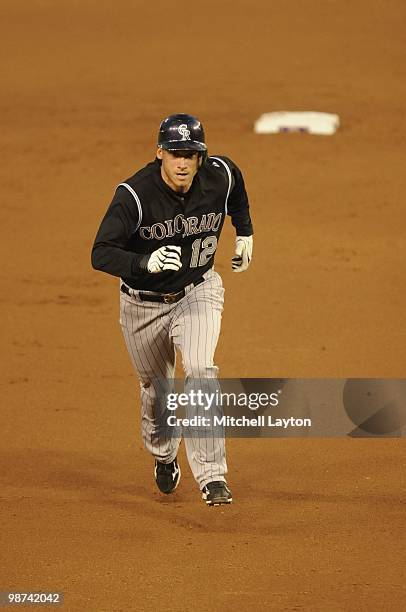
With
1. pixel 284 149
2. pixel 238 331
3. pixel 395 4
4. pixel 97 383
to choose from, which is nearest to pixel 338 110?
pixel 284 149

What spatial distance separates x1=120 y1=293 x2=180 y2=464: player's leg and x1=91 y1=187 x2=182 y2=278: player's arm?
0.38 m

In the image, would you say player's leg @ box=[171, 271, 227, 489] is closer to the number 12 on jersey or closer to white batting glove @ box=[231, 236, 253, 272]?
the number 12 on jersey

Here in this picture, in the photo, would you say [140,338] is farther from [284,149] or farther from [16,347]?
[284,149]

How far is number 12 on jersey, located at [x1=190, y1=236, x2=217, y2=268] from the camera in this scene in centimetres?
653

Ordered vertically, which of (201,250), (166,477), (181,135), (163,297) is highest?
(181,135)

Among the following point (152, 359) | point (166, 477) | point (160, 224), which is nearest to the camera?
point (160, 224)

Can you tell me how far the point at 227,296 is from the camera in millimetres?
10383

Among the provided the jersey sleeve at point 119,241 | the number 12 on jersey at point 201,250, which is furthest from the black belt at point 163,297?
the jersey sleeve at point 119,241

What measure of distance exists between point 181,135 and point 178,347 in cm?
112

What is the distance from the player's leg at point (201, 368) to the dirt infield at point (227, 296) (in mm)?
308

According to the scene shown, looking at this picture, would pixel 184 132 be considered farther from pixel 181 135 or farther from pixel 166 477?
pixel 166 477

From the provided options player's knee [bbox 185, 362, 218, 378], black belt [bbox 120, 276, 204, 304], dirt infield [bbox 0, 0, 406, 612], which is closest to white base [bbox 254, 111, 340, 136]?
dirt infield [bbox 0, 0, 406, 612]

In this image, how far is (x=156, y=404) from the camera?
266 inches

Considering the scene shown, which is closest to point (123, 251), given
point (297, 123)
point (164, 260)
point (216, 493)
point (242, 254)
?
point (164, 260)
